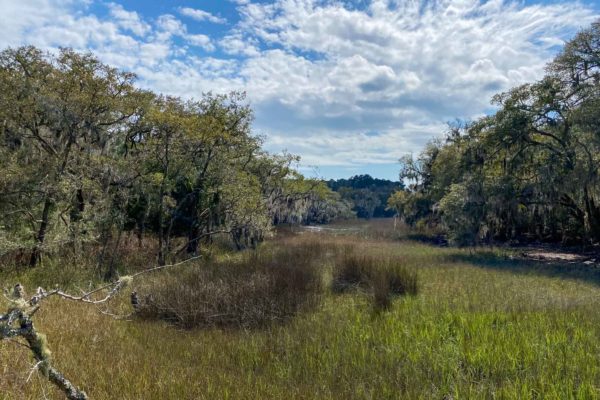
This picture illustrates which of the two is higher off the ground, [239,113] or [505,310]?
[239,113]

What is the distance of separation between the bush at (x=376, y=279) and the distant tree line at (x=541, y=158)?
1211cm

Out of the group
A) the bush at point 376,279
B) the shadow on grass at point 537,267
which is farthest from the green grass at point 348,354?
the shadow on grass at point 537,267

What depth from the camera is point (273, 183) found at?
94.4 feet

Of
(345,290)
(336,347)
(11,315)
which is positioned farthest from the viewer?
(345,290)

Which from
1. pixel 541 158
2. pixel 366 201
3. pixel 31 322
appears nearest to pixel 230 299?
pixel 31 322

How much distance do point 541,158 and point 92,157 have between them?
21.1 metres

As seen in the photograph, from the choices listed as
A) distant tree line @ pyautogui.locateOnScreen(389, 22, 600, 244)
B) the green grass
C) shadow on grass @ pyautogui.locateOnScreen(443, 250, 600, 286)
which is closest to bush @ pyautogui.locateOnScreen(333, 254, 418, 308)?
the green grass

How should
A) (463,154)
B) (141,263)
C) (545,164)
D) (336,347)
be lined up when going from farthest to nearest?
(463,154)
(545,164)
(141,263)
(336,347)

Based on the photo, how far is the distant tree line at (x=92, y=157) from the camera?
1212 cm

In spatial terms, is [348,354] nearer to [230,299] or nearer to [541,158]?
[230,299]

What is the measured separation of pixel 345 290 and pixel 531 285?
5.40m

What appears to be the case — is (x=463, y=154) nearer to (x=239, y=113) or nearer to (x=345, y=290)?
(x=239, y=113)

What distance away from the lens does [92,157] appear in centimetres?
1300

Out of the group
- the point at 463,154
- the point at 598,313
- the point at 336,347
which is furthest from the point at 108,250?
the point at 463,154
